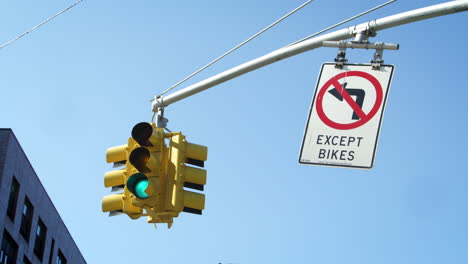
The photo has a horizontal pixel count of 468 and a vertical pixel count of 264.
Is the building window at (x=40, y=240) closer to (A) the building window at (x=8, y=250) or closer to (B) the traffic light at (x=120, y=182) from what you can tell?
(A) the building window at (x=8, y=250)

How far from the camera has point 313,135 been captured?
11094mm

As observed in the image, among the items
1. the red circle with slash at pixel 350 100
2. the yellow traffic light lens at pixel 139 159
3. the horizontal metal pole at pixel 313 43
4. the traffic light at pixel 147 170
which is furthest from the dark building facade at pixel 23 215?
the red circle with slash at pixel 350 100

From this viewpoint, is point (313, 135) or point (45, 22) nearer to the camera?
point (313, 135)

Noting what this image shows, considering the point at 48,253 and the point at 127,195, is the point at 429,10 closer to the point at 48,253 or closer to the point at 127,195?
the point at 127,195

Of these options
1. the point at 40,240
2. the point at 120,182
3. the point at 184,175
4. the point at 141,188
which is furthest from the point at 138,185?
the point at 40,240

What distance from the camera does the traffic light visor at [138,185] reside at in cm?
1174

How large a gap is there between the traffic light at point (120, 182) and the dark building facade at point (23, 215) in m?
30.9

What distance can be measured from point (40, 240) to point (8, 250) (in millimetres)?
5266

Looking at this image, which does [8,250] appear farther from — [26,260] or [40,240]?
[40,240]

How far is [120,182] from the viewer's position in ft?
40.0

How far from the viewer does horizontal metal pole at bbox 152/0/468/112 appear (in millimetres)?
10250

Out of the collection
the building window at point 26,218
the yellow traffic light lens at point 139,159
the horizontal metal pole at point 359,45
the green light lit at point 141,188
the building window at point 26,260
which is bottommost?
the green light lit at point 141,188

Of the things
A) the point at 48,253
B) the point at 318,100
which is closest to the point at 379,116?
the point at 318,100

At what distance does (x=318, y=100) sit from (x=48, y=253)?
131 ft
